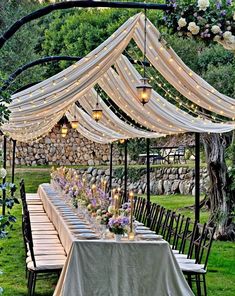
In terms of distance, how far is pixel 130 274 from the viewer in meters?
5.75

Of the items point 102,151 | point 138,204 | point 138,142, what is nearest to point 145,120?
point 138,204

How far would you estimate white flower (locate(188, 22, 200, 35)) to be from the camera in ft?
17.4

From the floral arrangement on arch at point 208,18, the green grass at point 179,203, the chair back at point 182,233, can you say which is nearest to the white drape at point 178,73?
the floral arrangement on arch at point 208,18

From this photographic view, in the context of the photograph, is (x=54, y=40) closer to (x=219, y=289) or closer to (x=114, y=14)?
(x=114, y=14)

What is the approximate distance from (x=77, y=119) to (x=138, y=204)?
288 cm

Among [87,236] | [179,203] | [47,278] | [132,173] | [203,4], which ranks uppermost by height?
[203,4]

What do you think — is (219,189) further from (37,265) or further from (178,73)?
(37,265)

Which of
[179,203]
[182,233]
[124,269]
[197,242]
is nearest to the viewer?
[124,269]

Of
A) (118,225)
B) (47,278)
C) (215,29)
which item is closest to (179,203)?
(47,278)

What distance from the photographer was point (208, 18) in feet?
17.6

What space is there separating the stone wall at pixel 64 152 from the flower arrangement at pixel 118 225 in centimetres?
1764

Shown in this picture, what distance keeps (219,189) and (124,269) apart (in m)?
6.35

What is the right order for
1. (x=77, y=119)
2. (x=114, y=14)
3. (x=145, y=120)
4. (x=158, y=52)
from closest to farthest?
(x=158, y=52)
(x=145, y=120)
(x=77, y=119)
(x=114, y=14)

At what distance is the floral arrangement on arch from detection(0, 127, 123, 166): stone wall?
18.2 m
